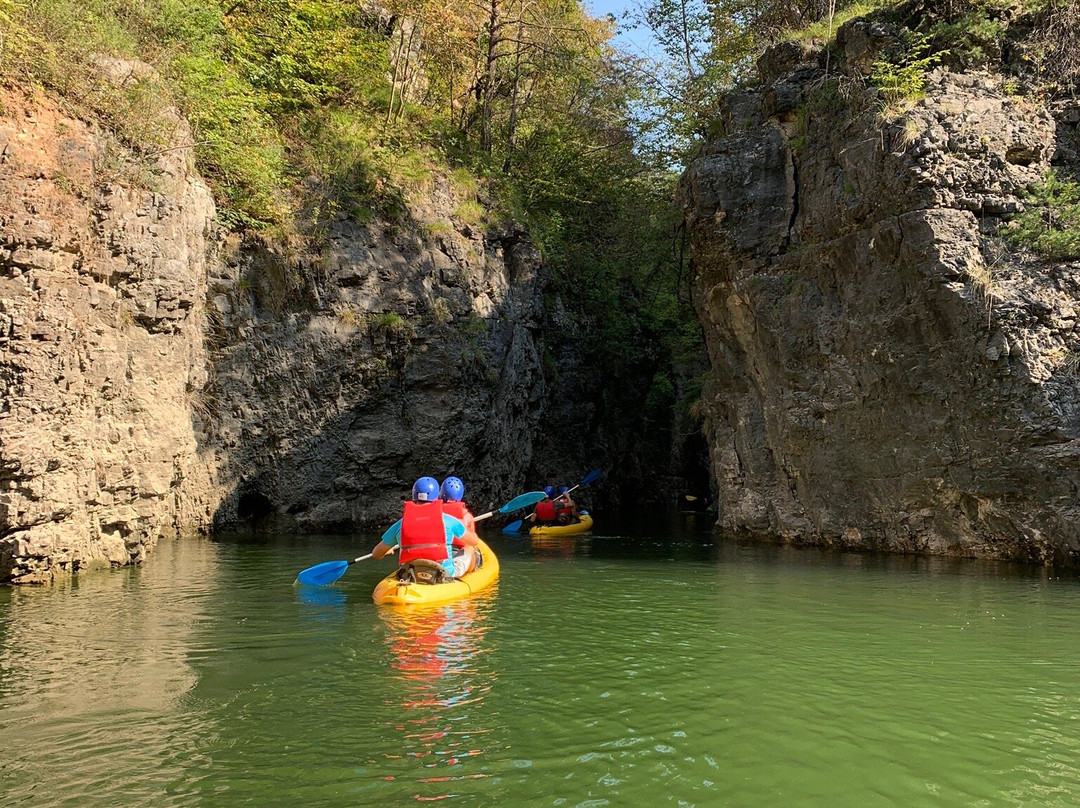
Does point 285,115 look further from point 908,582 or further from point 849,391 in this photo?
point 908,582

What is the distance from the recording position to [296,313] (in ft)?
53.2

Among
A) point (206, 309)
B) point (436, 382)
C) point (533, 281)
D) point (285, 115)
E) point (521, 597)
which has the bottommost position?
point (521, 597)

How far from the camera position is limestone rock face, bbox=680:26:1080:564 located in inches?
413

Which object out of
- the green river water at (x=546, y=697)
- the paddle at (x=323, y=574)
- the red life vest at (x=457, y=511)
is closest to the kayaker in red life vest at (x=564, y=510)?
the red life vest at (x=457, y=511)

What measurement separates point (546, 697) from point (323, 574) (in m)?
5.10

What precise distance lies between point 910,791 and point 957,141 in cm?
1025

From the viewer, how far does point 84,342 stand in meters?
9.12

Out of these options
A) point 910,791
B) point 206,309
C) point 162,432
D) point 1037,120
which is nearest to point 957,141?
point 1037,120

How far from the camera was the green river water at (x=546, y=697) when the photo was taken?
346 centimetres

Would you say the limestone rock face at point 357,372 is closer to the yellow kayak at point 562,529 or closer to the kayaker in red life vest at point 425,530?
the yellow kayak at point 562,529

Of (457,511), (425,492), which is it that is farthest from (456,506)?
(425,492)

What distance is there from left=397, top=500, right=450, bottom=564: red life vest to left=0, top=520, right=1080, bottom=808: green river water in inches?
25.2

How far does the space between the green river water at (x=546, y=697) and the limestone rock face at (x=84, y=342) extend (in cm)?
96

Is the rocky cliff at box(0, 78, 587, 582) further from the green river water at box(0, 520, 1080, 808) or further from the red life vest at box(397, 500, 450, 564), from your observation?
the red life vest at box(397, 500, 450, 564)
